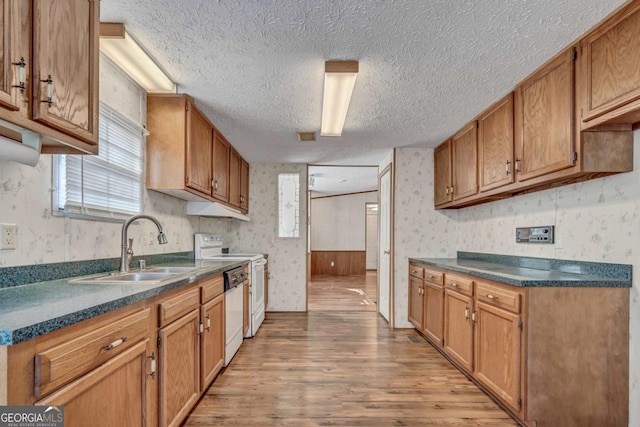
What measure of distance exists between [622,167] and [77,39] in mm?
2706

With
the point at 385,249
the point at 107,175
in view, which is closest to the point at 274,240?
the point at 385,249

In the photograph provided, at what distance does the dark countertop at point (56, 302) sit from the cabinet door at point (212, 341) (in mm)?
688

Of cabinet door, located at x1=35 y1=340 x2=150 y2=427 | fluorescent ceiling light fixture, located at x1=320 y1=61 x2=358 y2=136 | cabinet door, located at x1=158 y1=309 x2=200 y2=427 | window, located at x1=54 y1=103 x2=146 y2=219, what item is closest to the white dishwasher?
cabinet door, located at x1=158 y1=309 x2=200 y2=427

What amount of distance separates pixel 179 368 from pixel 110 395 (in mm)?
669

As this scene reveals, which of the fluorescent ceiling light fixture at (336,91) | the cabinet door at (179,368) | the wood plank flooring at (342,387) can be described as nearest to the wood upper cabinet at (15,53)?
the cabinet door at (179,368)

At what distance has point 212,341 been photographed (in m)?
2.54

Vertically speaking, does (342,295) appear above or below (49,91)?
below

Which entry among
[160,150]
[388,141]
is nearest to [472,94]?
[388,141]

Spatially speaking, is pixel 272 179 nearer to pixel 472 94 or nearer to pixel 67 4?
pixel 472 94

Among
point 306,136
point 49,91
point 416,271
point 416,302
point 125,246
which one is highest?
point 306,136

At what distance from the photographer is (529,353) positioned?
198 centimetres

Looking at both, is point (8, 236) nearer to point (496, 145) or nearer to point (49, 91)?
point (49, 91)

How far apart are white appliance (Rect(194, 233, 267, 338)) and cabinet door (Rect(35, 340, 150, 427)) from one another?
2122 millimetres

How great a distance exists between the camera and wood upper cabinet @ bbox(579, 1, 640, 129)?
5.12 feet
